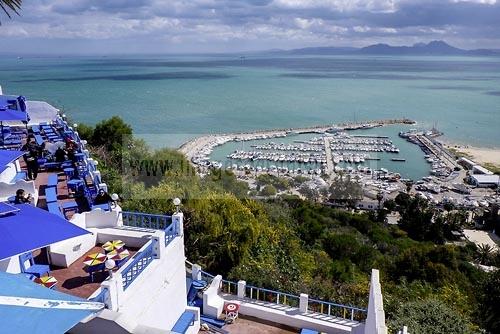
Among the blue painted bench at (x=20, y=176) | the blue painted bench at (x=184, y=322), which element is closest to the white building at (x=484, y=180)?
the blue painted bench at (x=184, y=322)

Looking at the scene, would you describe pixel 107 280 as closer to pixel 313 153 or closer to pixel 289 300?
pixel 289 300

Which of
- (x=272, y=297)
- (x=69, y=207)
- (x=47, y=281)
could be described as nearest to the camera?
(x=47, y=281)

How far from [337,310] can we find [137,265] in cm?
489

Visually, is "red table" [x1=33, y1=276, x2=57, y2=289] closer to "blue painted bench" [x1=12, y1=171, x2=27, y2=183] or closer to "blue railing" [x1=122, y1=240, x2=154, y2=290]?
"blue railing" [x1=122, y1=240, x2=154, y2=290]

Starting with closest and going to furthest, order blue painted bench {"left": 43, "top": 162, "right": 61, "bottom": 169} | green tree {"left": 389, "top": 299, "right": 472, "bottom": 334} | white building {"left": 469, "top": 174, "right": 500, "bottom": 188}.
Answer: green tree {"left": 389, "top": 299, "right": 472, "bottom": 334} < blue painted bench {"left": 43, "top": 162, "right": 61, "bottom": 169} < white building {"left": 469, "top": 174, "right": 500, "bottom": 188}

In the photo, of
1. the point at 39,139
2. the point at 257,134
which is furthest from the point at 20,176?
the point at 257,134

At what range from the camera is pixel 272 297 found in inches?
372

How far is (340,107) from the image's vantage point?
4016 inches

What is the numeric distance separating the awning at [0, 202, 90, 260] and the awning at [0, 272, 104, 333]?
2.92 feet

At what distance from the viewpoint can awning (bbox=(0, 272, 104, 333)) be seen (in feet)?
11.0

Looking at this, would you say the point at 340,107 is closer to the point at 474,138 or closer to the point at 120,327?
the point at 474,138

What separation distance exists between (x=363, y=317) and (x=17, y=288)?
682 cm

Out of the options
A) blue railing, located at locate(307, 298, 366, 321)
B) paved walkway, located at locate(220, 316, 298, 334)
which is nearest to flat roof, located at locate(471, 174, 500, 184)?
blue railing, located at locate(307, 298, 366, 321)

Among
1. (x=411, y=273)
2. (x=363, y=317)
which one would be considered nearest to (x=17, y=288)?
(x=363, y=317)
